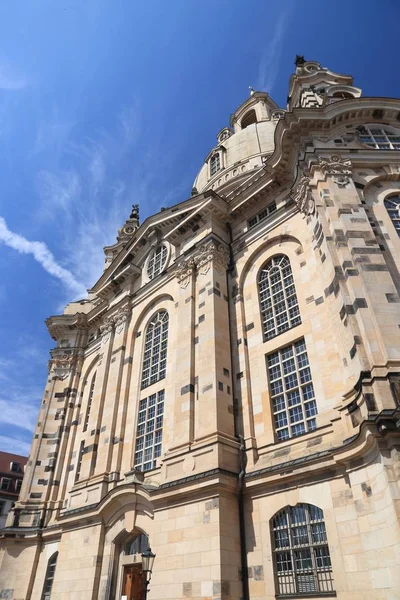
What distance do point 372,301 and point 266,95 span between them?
43.7 meters

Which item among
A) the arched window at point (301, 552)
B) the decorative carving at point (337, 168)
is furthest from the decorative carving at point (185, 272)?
the arched window at point (301, 552)

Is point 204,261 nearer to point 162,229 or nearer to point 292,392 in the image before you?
point 162,229

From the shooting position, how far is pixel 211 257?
2377 centimetres

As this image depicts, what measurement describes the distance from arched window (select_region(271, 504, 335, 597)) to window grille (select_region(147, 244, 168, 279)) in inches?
707

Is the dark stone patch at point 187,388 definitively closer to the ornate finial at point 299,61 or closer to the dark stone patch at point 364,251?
the dark stone patch at point 364,251

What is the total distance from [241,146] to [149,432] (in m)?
31.3

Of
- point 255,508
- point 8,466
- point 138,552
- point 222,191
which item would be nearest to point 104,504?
point 138,552

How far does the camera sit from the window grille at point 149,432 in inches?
853

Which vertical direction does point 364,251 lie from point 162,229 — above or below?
below

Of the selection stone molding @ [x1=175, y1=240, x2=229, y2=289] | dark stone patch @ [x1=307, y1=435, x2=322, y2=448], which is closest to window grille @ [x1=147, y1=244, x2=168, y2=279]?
Result: stone molding @ [x1=175, y1=240, x2=229, y2=289]

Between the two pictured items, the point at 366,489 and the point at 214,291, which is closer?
the point at 366,489

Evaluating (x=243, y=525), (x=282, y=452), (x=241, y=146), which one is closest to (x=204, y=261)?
(x=282, y=452)

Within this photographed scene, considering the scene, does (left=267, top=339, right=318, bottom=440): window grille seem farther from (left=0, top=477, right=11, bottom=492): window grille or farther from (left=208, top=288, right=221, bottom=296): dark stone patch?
(left=0, top=477, right=11, bottom=492): window grille

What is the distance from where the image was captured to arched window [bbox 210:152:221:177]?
→ 4353 centimetres
